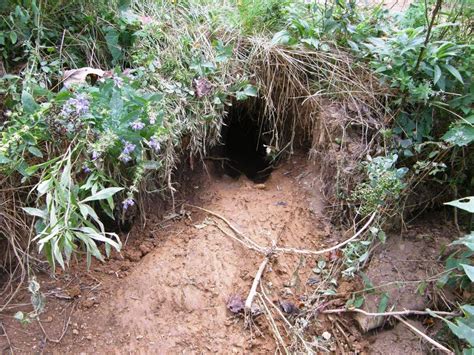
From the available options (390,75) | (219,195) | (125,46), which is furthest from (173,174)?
(390,75)

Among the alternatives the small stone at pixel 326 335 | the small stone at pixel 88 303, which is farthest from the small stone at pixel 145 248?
the small stone at pixel 326 335

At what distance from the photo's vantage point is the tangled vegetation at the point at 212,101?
5.97 feet

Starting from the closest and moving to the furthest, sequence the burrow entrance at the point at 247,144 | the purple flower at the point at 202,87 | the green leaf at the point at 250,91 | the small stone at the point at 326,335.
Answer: the small stone at the point at 326,335, the purple flower at the point at 202,87, the green leaf at the point at 250,91, the burrow entrance at the point at 247,144

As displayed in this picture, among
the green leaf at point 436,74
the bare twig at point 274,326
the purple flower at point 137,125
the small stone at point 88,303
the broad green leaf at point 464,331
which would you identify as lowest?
the bare twig at point 274,326

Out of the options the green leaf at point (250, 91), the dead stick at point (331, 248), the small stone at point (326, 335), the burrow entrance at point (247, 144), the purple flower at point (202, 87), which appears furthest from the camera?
the burrow entrance at point (247, 144)

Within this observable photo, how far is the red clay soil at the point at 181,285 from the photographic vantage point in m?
1.88

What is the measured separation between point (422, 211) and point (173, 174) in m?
1.33

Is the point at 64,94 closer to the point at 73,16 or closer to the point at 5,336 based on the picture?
the point at 73,16

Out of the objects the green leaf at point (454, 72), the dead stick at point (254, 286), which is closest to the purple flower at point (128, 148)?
the dead stick at point (254, 286)

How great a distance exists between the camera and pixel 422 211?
2.43 m

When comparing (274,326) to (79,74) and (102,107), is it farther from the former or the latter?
Answer: (79,74)

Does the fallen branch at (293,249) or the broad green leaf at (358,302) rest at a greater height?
the fallen branch at (293,249)

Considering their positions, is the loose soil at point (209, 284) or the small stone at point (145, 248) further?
the small stone at point (145, 248)

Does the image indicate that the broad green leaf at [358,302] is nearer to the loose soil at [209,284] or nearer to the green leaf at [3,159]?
the loose soil at [209,284]
